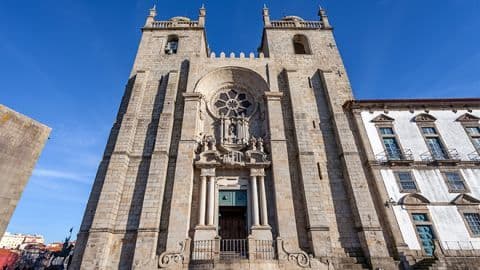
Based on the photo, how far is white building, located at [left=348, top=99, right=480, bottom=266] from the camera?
12.1 meters

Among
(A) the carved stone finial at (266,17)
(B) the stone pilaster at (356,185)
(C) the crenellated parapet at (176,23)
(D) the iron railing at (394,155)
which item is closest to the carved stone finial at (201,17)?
(C) the crenellated parapet at (176,23)

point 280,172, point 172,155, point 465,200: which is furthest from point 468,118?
point 172,155

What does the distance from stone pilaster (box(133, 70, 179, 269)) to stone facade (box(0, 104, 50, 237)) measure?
591 cm

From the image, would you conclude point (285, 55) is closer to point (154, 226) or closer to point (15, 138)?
point (154, 226)

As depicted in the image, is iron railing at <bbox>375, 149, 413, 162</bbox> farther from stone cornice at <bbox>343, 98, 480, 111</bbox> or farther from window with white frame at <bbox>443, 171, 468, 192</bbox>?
stone cornice at <bbox>343, 98, 480, 111</bbox>

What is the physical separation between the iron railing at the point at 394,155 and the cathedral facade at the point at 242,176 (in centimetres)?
50

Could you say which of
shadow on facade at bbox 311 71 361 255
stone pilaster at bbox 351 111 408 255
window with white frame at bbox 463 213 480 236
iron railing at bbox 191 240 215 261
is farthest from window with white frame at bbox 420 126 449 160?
iron railing at bbox 191 240 215 261

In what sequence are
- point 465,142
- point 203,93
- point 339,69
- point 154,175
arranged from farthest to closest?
point 339,69
point 203,93
point 465,142
point 154,175

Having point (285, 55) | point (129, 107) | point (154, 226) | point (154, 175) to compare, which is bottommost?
point (154, 226)

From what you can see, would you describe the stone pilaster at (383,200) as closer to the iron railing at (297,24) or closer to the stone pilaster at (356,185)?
the stone pilaster at (356,185)

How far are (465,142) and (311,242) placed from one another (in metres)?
12.7

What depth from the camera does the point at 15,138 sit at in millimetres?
6215

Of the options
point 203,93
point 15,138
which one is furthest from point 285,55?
point 15,138

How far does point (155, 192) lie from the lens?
12578 mm
